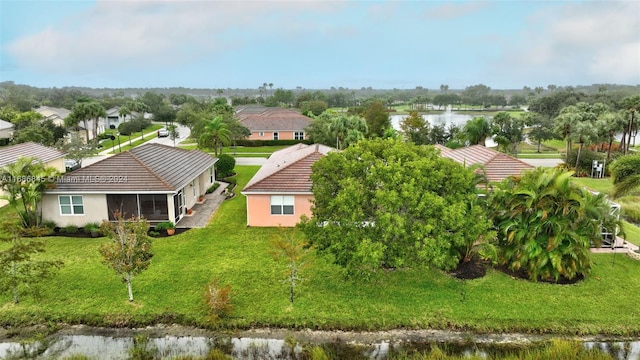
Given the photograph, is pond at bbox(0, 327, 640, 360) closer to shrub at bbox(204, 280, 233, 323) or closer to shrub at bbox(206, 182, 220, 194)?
shrub at bbox(204, 280, 233, 323)

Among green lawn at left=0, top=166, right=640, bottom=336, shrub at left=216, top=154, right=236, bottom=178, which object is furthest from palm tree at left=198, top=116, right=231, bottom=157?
green lawn at left=0, top=166, right=640, bottom=336

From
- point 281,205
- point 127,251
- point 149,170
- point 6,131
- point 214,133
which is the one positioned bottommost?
point 281,205

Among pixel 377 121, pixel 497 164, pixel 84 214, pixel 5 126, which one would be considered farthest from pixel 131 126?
pixel 497 164

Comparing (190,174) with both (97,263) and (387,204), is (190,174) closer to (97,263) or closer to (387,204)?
(97,263)

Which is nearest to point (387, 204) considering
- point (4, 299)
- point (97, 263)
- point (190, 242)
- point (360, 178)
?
point (360, 178)

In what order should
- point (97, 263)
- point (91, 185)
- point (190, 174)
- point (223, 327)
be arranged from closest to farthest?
point (223, 327) → point (97, 263) → point (91, 185) → point (190, 174)

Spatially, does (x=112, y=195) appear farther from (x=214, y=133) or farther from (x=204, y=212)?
(x=214, y=133)

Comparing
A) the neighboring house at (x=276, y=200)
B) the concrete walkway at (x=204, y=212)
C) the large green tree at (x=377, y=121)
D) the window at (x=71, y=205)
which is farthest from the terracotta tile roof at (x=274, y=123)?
the window at (x=71, y=205)
